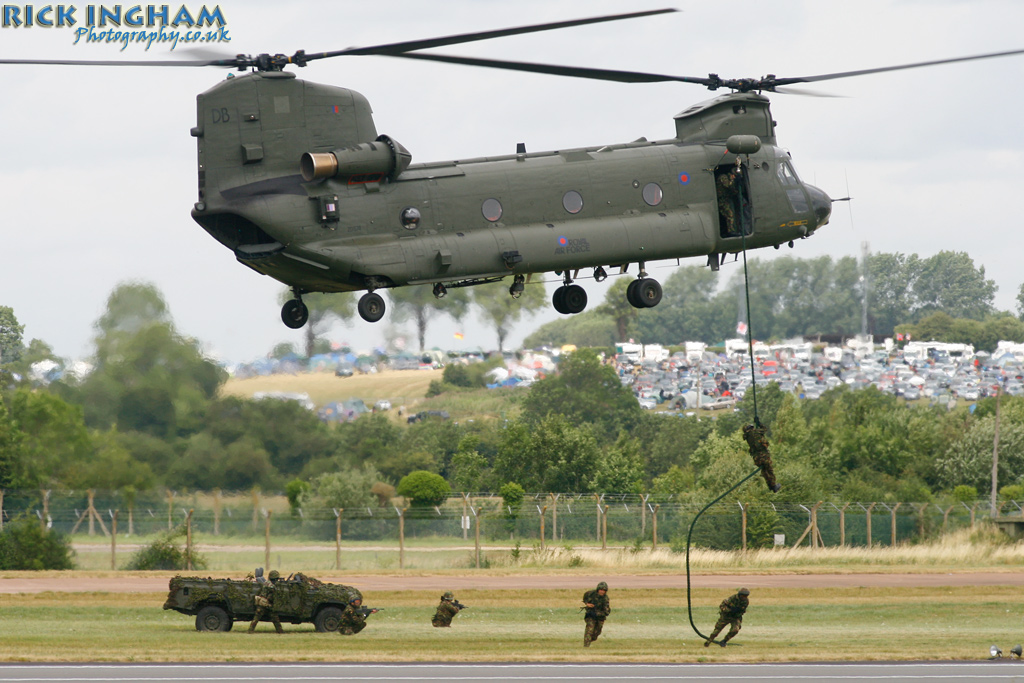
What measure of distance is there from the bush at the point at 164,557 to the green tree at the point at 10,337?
16.8 m

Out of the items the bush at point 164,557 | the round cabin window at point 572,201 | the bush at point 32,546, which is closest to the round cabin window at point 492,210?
the round cabin window at point 572,201

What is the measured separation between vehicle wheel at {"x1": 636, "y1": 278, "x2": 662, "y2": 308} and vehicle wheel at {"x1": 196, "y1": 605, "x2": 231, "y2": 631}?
14.4 m

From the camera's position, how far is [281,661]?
32000mm

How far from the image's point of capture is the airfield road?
158 feet

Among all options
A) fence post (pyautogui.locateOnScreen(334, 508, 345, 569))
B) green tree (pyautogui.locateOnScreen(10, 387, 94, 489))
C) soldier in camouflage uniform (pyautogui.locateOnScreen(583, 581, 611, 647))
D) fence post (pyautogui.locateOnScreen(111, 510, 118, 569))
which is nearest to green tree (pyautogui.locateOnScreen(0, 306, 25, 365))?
green tree (pyautogui.locateOnScreen(10, 387, 94, 489))

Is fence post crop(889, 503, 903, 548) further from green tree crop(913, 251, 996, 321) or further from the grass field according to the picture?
green tree crop(913, 251, 996, 321)

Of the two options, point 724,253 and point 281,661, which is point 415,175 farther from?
point 281,661

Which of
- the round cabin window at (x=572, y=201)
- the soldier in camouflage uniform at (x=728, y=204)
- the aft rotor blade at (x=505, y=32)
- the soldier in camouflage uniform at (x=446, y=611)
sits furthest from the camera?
the soldier in camouflage uniform at (x=446, y=611)

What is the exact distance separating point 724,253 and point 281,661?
13723 mm

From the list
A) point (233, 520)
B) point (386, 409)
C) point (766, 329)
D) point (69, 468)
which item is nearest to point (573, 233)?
point (233, 520)

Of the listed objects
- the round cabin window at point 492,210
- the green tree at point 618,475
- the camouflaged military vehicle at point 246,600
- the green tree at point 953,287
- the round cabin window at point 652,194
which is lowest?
the camouflaged military vehicle at point 246,600

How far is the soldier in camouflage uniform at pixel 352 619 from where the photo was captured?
36.6 metres

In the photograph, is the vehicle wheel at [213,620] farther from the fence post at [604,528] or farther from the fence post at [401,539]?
the fence post at [604,528]
